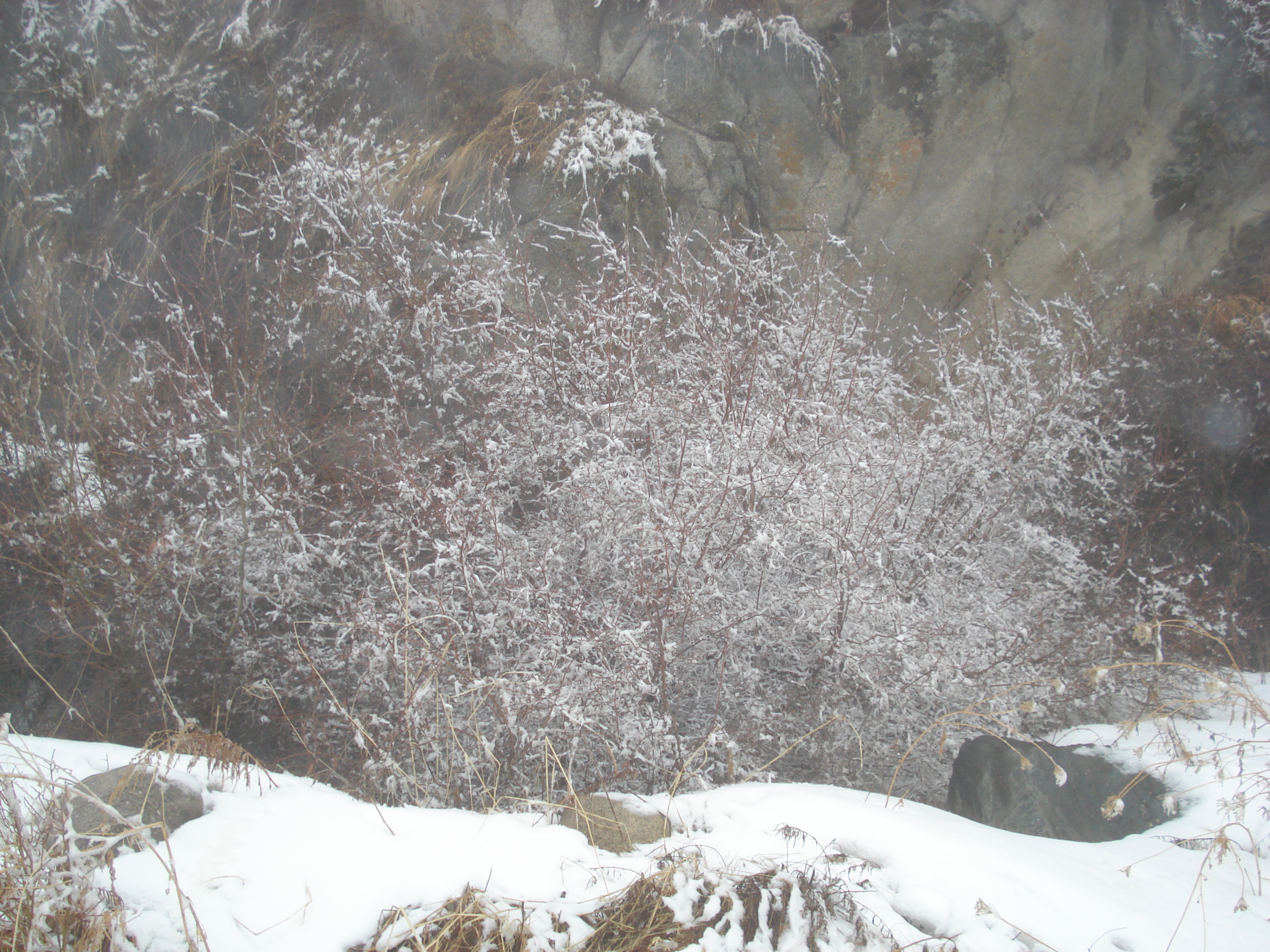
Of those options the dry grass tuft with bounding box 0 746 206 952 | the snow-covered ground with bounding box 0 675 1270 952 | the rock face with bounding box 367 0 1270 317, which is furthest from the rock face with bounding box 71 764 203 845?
the rock face with bounding box 367 0 1270 317

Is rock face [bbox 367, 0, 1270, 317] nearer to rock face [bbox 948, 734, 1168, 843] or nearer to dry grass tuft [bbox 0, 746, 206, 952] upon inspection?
rock face [bbox 948, 734, 1168, 843]

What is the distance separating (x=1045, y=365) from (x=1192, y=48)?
3.12 m

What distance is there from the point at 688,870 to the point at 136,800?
160 cm

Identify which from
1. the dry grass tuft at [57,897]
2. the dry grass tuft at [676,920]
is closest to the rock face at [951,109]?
the dry grass tuft at [676,920]

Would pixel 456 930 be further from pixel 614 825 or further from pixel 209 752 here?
pixel 209 752

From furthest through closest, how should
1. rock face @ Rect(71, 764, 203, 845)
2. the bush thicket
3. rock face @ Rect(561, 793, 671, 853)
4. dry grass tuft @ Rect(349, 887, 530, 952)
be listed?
the bush thicket, rock face @ Rect(561, 793, 671, 853), rock face @ Rect(71, 764, 203, 845), dry grass tuft @ Rect(349, 887, 530, 952)

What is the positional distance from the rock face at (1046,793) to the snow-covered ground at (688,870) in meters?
0.34

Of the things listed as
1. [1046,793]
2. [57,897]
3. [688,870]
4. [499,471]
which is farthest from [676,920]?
[499,471]

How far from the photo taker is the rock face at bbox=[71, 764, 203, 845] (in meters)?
1.93

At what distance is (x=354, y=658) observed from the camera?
3.20 meters

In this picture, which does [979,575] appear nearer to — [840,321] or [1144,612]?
[1144,612]

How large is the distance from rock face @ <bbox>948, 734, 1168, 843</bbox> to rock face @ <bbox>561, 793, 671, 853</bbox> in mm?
1487

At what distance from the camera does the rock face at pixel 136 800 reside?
6.34ft

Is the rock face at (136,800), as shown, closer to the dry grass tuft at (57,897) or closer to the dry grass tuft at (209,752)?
the dry grass tuft at (209,752)
